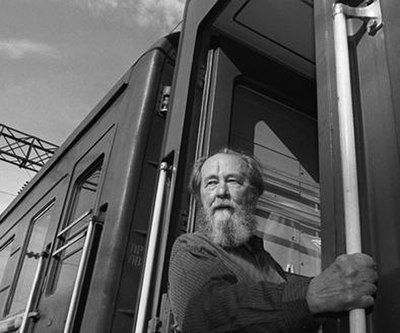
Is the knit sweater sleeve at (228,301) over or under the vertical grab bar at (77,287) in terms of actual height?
under

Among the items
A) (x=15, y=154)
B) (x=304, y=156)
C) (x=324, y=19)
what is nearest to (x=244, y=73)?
(x=304, y=156)

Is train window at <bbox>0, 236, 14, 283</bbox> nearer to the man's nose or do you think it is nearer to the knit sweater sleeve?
the man's nose

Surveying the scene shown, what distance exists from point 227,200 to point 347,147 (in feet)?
2.00

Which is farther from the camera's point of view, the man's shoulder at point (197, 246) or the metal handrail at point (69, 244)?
the metal handrail at point (69, 244)

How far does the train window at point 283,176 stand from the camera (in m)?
2.09

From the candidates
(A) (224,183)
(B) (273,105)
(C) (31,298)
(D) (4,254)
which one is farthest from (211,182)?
(D) (4,254)

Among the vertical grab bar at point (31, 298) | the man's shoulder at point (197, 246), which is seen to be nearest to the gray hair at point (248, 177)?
the man's shoulder at point (197, 246)

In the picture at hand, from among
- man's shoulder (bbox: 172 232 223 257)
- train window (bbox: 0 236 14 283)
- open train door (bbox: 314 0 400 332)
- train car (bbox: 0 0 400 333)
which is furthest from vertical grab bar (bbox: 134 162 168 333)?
train window (bbox: 0 236 14 283)

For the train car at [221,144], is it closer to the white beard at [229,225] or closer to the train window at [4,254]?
the white beard at [229,225]

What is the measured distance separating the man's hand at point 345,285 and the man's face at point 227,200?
0.55 meters

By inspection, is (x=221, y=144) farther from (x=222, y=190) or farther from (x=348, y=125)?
(x=348, y=125)

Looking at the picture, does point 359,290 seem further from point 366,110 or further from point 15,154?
point 15,154

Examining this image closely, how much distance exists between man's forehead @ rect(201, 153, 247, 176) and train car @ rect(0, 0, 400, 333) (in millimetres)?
212

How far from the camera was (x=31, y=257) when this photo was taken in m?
3.39
